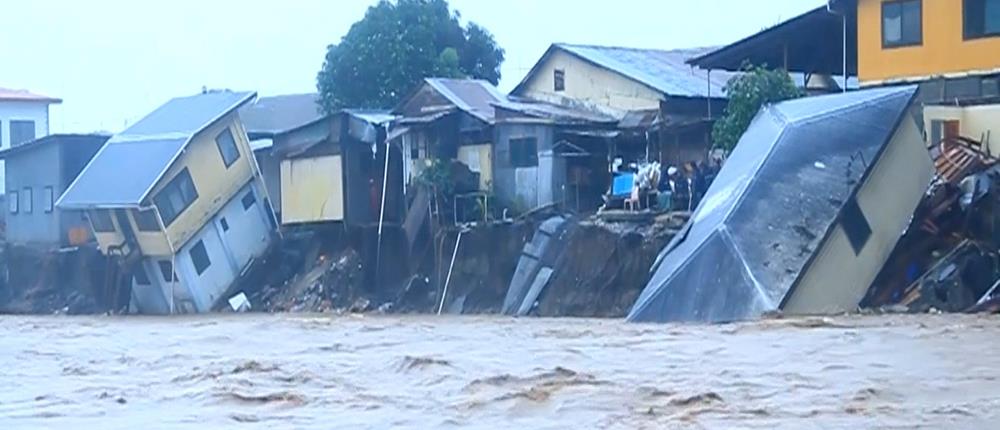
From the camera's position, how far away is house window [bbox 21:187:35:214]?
4856cm

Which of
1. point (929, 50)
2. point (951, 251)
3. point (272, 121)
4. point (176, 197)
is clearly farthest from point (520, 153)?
point (272, 121)

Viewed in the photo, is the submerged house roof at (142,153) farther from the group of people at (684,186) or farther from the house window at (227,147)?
the group of people at (684,186)

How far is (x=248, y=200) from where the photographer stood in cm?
4297

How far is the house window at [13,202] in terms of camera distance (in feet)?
162

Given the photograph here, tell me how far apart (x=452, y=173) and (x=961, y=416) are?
24.7 meters

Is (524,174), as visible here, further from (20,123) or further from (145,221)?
(20,123)

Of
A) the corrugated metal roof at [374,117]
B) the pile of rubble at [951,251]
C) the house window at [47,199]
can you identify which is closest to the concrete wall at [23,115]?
the house window at [47,199]

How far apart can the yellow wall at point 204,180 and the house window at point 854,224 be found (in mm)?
21582

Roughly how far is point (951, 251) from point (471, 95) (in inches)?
684

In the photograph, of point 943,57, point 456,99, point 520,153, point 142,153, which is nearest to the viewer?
point 943,57

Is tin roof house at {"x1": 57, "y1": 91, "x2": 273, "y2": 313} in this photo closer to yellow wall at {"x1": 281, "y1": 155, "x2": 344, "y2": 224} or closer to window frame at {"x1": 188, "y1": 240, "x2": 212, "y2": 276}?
window frame at {"x1": 188, "y1": 240, "x2": 212, "y2": 276}

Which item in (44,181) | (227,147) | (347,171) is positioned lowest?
(44,181)

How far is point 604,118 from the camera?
123ft

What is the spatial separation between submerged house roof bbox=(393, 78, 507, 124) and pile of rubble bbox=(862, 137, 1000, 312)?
46.1 feet
